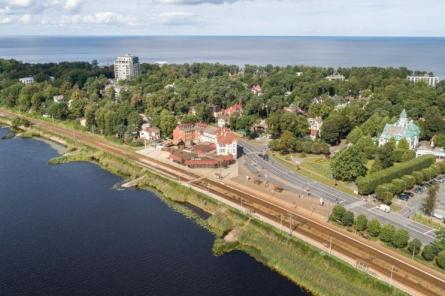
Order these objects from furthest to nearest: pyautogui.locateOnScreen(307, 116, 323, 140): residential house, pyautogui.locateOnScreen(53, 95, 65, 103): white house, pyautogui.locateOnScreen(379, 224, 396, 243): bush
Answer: pyautogui.locateOnScreen(53, 95, 65, 103): white house < pyautogui.locateOnScreen(307, 116, 323, 140): residential house < pyautogui.locateOnScreen(379, 224, 396, 243): bush

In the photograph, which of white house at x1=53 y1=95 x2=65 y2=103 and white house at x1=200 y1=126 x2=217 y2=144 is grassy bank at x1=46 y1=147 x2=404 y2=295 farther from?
white house at x1=53 y1=95 x2=65 y2=103

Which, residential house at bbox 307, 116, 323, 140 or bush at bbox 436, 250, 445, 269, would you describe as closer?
bush at bbox 436, 250, 445, 269

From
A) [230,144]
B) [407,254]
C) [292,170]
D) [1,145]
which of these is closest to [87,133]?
[1,145]

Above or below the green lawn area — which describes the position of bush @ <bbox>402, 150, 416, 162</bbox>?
above

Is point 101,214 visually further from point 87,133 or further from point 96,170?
point 87,133

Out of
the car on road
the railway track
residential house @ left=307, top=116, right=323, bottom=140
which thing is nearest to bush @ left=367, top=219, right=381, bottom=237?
the railway track

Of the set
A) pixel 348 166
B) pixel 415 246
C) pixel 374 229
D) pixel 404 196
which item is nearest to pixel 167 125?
pixel 348 166

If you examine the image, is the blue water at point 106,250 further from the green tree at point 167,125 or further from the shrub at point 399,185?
the shrub at point 399,185
